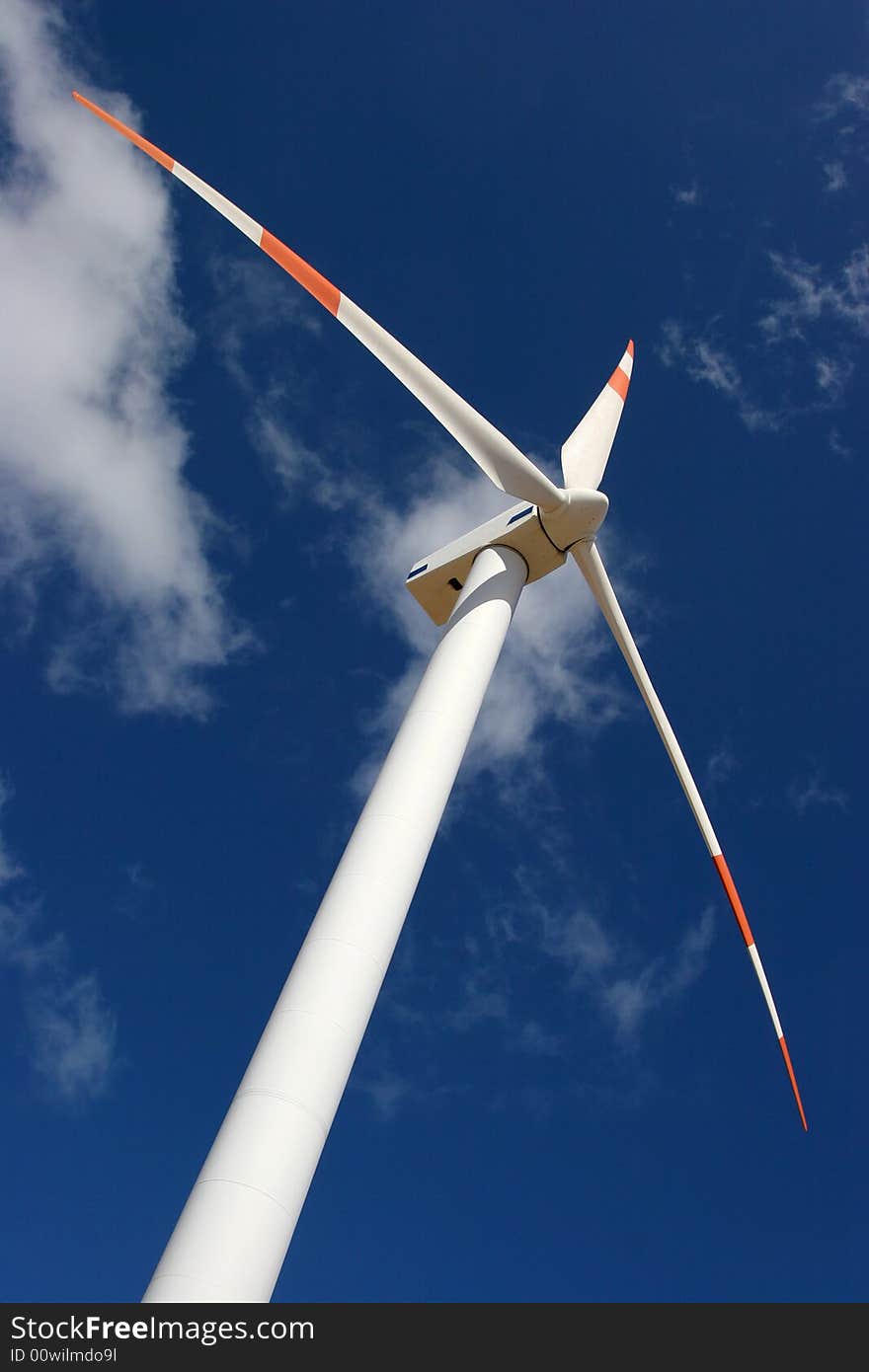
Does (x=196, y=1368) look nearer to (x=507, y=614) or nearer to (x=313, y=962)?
(x=313, y=962)

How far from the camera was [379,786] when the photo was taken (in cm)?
1400

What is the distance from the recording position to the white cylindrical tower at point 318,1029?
9.48 metres

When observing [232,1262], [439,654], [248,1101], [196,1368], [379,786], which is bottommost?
[196,1368]

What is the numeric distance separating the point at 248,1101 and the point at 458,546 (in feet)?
42.4

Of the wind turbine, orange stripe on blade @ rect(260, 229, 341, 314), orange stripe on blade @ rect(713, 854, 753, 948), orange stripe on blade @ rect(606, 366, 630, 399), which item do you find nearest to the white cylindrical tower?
the wind turbine

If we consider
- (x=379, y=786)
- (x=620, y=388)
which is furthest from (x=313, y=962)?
(x=620, y=388)

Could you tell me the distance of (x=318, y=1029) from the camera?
1109 cm

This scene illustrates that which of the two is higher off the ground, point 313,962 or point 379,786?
point 379,786

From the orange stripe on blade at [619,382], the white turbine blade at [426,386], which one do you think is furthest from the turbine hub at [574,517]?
the orange stripe on blade at [619,382]

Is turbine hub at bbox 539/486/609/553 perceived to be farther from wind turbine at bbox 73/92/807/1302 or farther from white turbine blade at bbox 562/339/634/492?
white turbine blade at bbox 562/339/634/492

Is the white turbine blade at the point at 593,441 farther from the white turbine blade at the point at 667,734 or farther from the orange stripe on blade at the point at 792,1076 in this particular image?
the orange stripe on blade at the point at 792,1076

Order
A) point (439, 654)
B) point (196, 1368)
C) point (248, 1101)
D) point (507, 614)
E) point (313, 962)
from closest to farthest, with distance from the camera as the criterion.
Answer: point (196, 1368)
point (248, 1101)
point (313, 962)
point (439, 654)
point (507, 614)

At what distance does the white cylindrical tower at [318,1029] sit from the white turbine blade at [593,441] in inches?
300

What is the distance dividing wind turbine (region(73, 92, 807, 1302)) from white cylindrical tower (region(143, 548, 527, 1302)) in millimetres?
18
